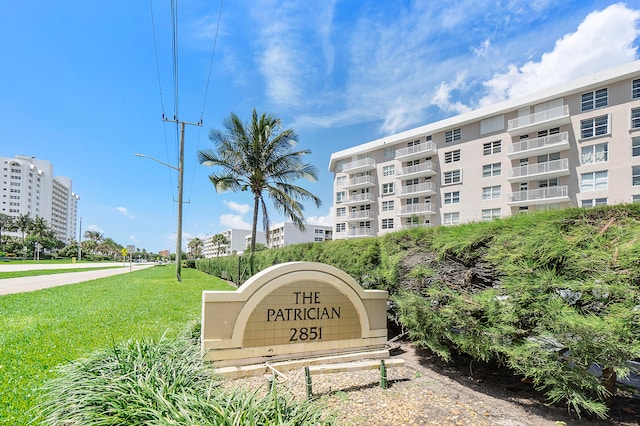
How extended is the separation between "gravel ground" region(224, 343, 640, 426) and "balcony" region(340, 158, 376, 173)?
38347 millimetres

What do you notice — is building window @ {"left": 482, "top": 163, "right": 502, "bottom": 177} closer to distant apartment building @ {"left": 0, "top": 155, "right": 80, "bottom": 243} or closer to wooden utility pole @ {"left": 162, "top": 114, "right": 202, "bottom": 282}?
wooden utility pole @ {"left": 162, "top": 114, "right": 202, "bottom": 282}

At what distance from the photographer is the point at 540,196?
27.4m

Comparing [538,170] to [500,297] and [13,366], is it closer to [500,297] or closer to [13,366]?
[500,297]

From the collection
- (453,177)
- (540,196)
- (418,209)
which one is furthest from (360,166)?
(540,196)

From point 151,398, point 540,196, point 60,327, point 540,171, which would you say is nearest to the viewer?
point 151,398

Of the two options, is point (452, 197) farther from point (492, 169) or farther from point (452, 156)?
point (492, 169)

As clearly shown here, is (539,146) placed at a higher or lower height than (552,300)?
higher

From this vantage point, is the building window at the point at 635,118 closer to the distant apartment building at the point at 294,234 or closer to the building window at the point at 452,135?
the building window at the point at 452,135

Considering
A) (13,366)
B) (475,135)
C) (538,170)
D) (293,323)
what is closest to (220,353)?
(293,323)

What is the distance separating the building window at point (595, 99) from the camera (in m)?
25.2

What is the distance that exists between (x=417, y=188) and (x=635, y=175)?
17.4m

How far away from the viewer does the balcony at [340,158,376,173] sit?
42.2 metres

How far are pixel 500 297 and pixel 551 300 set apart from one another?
0.61 metres

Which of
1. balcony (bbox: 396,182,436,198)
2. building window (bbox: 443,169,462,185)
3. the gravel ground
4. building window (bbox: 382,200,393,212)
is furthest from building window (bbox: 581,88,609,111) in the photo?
the gravel ground
